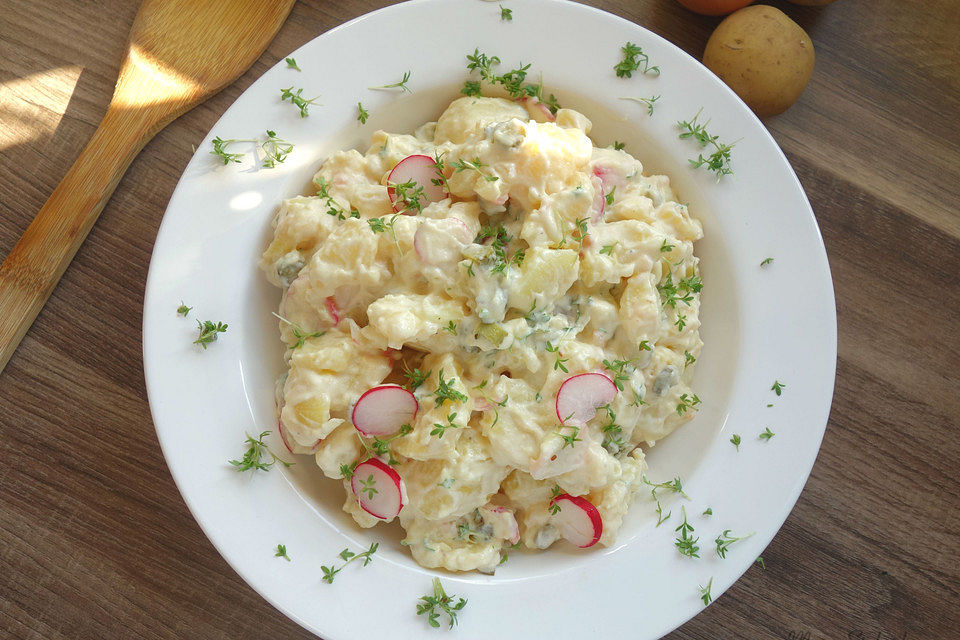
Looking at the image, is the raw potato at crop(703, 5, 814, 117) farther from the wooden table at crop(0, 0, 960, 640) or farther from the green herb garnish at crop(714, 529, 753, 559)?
the green herb garnish at crop(714, 529, 753, 559)

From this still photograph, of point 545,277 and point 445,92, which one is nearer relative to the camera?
point 545,277

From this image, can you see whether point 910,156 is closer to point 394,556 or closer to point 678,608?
point 678,608

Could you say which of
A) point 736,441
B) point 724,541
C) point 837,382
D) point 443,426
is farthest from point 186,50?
point 837,382

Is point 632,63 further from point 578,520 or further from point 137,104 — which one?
point 137,104

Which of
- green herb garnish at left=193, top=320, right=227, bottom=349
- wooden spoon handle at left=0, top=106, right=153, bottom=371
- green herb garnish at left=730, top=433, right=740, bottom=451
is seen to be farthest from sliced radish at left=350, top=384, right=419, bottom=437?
wooden spoon handle at left=0, top=106, right=153, bottom=371

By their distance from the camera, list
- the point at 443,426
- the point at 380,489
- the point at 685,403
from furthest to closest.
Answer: the point at 685,403 → the point at 380,489 → the point at 443,426

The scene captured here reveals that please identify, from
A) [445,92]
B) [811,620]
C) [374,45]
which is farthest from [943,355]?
[374,45]

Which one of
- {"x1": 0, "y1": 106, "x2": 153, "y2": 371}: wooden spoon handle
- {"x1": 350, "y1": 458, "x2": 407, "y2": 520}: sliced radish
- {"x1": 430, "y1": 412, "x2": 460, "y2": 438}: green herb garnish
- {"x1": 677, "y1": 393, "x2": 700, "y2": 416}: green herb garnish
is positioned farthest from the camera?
{"x1": 0, "y1": 106, "x2": 153, "y2": 371}: wooden spoon handle
